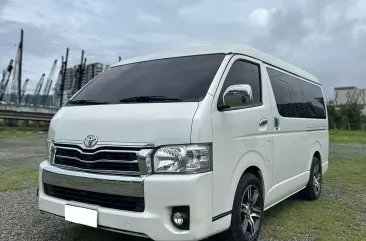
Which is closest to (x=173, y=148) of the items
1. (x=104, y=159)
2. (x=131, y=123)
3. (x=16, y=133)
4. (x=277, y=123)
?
(x=131, y=123)

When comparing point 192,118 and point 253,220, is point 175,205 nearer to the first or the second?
point 192,118

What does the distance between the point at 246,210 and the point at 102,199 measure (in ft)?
4.84

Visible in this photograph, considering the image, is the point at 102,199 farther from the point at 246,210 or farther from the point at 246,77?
the point at 246,77

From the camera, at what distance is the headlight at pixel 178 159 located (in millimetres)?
2863

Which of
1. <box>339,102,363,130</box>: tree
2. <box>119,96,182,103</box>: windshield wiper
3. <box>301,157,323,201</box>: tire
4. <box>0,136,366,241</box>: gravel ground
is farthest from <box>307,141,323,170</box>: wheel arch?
<box>339,102,363,130</box>: tree

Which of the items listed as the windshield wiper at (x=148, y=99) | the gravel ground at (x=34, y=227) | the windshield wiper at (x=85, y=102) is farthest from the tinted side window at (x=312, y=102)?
the windshield wiper at (x=85, y=102)

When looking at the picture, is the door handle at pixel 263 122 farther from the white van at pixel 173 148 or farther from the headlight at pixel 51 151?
the headlight at pixel 51 151

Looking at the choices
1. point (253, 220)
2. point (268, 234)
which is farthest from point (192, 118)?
point (268, 234)

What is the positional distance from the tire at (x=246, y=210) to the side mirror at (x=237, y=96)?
2.46ft

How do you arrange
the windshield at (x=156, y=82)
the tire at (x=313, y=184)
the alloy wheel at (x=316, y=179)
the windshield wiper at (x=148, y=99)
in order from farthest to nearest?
the alloy wheel at (x=316, y=179) → the tire at (x=313, y=184) → the windshield at (x=156, y=82) → the windshield wiper at (x=148, y=99)

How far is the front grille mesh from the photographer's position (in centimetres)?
291

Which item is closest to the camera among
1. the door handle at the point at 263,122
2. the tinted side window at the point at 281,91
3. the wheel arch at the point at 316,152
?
the door handle at the point at 263,122

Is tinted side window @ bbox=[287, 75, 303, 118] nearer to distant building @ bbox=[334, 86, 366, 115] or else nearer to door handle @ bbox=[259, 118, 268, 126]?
door handle @ bbox=[259, 118, 268, 126]

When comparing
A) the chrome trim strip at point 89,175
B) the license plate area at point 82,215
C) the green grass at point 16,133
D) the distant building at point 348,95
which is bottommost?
the green grass at point 16,133
